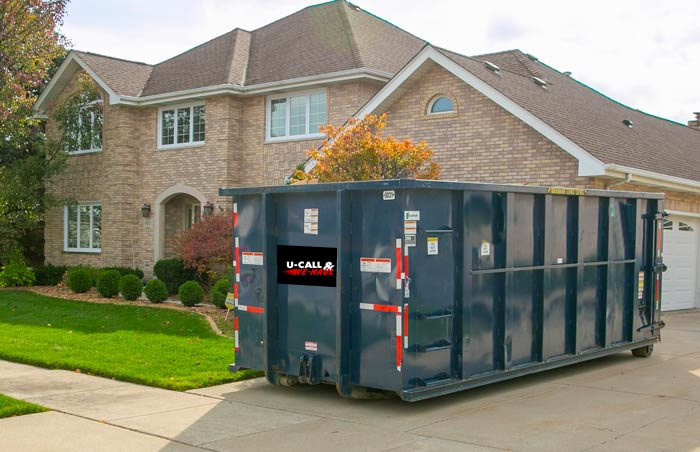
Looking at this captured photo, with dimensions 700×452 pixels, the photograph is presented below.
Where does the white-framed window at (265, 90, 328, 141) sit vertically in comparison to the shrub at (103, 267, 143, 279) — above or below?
above

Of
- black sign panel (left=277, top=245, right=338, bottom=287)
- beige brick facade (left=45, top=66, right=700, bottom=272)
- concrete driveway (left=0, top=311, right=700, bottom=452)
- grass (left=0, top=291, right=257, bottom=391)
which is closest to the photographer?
concrete driveway (left=0, top=311, right=700, bottom=452)

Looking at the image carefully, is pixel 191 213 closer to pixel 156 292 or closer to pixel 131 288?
pixel 131 288

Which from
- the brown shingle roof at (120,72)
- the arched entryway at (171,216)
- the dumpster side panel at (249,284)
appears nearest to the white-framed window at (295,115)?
the arched entryway at (171,216)

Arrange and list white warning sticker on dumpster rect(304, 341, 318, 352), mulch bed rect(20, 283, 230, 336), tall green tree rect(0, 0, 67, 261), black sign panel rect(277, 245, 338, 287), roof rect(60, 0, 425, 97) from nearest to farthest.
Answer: black sign panel rect(277, 245, 338, 287) < white warning sticker on dumpster rect(304, 341, 318, 352) < mulch bed rect(20, 283, 230, 336) < roof rect(60, 0, 425, 97) < tall green tree rect(0, 0, 67, 261)

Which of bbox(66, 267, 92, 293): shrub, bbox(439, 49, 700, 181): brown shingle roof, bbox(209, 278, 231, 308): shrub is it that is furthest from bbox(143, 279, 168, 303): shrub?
bbox(439, 49, 700, 181): brown shingle roof

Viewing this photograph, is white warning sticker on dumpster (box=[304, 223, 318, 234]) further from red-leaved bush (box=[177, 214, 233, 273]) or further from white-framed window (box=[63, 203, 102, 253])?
white-framed window (box=[63, 203, 102, 253])

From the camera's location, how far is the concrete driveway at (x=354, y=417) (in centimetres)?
705

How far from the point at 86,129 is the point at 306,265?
62.2 ft

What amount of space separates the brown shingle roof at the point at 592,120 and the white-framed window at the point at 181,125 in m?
8.33

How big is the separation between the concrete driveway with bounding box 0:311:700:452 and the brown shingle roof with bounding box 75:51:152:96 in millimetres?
16014

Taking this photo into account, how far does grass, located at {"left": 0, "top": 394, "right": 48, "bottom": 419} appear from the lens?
7.98 meters

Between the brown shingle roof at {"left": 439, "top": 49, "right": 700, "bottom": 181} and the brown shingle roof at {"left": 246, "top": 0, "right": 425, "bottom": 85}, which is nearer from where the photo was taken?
the brown shingle roof at {"left": 439, "top": 49, "right": 700, "bottom": 181}

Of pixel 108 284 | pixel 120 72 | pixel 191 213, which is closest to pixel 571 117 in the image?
pixel 108 284

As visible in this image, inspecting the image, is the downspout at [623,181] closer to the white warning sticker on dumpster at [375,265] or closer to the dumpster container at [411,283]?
the dumpster container at [411,283]
